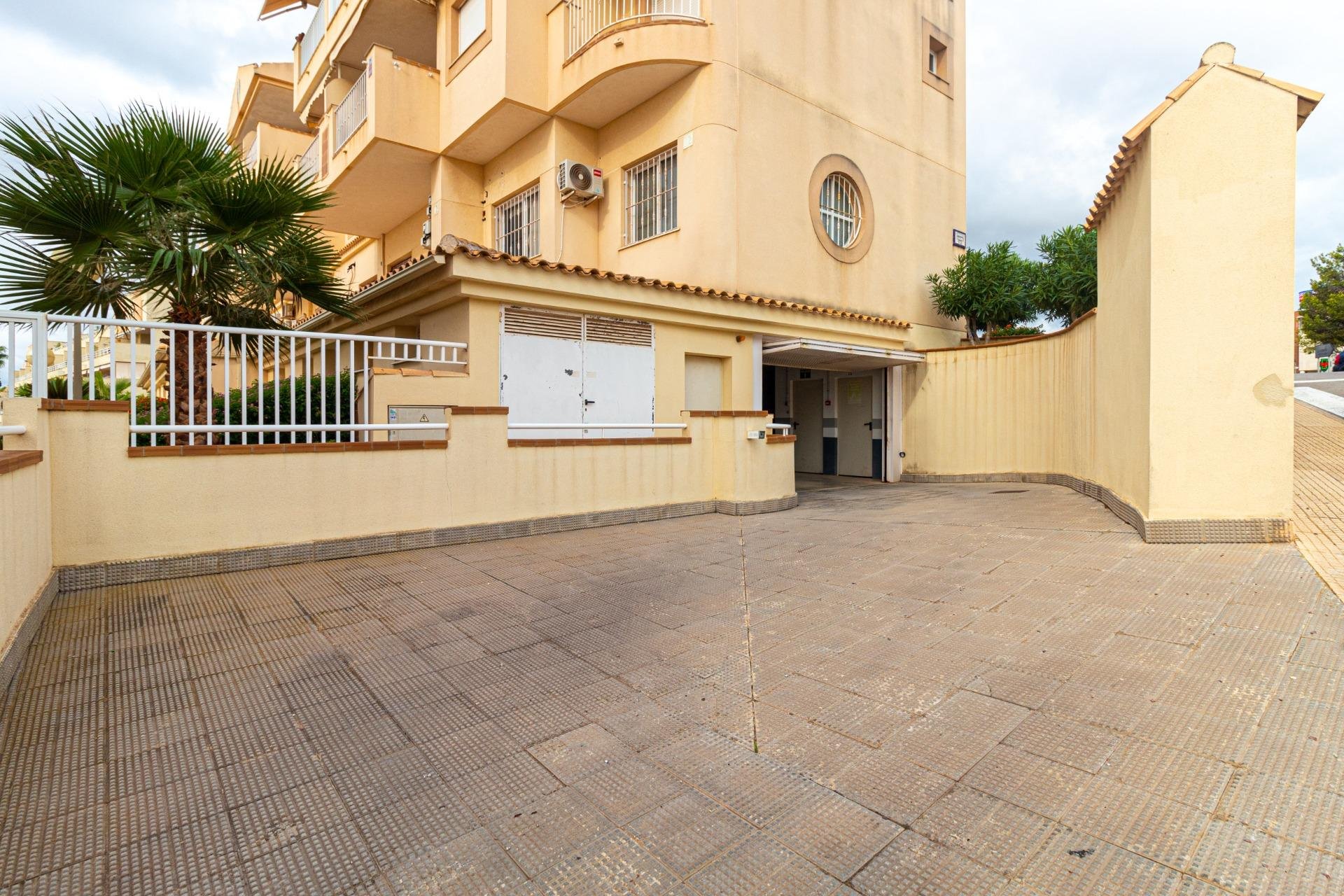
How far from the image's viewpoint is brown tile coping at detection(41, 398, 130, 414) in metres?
4.60

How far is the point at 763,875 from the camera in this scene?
1.83 metres

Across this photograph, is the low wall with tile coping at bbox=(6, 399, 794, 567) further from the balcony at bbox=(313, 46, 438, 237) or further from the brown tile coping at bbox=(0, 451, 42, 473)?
the balcony at bbox=(313, 46, 438, 237)

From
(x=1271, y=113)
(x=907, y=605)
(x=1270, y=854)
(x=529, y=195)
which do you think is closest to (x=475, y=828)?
(x=1270, y=854)

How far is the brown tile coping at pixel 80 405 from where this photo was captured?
4.60 metres

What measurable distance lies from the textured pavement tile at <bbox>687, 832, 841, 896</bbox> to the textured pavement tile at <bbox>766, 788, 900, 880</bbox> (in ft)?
0.13

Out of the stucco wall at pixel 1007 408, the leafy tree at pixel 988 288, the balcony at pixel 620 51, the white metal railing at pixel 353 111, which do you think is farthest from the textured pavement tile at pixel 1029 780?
the white metal railing at pixel 353 111

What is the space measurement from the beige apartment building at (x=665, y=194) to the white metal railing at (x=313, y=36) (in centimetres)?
73

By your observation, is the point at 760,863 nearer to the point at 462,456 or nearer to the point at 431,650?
the point at 431,650

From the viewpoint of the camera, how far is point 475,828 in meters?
2.05

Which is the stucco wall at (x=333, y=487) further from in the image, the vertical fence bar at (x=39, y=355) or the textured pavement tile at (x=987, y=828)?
the textured pavement tile at (x=987, y=828)

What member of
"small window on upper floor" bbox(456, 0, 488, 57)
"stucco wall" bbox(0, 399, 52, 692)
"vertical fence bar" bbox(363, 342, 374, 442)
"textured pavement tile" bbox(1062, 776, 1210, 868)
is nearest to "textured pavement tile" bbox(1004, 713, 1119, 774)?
"textured pavement tile" bbox(1062, 776, 1210, 868)

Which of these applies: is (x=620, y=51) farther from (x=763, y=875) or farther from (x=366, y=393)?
(x=763, y=875)

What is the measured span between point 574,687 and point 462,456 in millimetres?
3869

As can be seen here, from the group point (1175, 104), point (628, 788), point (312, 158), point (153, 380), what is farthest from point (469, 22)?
point (628, 788)
